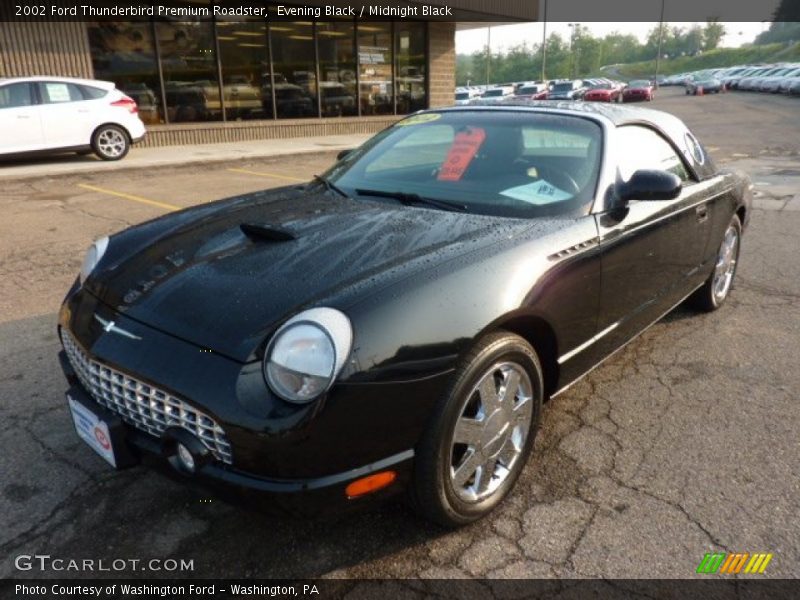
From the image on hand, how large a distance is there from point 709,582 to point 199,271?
81.0 inches

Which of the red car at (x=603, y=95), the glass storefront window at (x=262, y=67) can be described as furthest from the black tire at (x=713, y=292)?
the red car at (x=603, y=95)

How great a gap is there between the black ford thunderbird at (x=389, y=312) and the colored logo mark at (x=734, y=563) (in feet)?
2.36

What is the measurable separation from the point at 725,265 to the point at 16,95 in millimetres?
10775

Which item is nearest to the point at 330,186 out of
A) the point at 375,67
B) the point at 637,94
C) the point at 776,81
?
the point at 375,67

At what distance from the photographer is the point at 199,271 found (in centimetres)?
237

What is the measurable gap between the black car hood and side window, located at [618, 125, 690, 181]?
0.93 m

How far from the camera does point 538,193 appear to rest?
2971 millimetres

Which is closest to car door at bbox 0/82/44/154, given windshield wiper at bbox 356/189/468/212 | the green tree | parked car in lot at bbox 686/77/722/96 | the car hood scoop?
windshield wiper at bbox 356/189/468/212

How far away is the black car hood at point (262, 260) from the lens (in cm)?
206

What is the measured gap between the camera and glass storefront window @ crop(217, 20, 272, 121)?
587 inches

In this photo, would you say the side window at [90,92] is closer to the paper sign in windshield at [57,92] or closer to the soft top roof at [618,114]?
the paper sign in windshield at [57,92]

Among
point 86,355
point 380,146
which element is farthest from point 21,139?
point 86,355

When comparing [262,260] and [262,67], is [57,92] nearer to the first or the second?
[262,67]

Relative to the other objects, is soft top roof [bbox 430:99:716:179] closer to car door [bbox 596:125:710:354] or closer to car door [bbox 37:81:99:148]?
car door [bbox 596:125:710:354]
